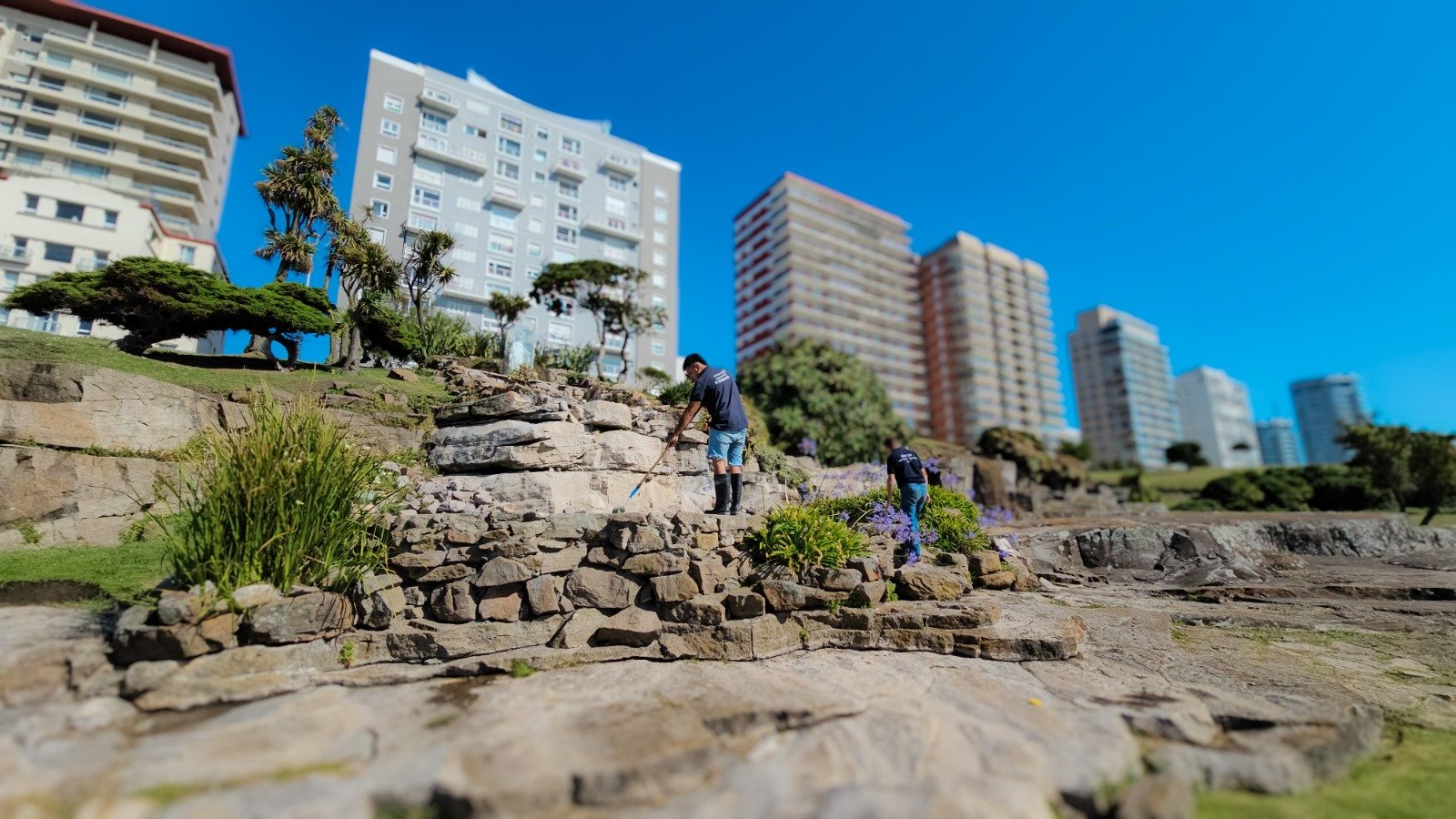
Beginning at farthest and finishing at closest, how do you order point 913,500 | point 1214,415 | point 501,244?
point 1214,415 → point 501,244 → point 913,500

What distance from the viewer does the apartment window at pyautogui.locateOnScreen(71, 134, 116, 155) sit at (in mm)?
41062

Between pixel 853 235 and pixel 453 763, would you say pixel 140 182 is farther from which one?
pixel 853 235

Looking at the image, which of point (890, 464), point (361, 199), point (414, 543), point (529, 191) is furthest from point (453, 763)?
point (529, 191)

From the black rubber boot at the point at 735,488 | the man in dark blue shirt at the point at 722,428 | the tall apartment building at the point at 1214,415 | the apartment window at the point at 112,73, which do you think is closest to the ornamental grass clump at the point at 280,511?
the man in dark blue shirt at the point at 722,428

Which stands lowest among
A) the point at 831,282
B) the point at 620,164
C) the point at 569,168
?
the point at 569,168

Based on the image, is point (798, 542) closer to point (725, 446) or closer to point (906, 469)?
point (725, 446)

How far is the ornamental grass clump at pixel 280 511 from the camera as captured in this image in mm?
4691

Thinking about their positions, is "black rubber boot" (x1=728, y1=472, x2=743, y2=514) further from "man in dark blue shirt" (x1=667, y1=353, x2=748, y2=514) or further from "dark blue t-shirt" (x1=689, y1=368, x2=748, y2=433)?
"dark blue t-shirt" (x1=689, y1=368, x2=748, y2=433)

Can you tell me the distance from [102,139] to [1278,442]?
273946 mm

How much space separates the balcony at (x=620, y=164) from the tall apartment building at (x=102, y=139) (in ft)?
92.0

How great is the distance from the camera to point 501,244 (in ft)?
107

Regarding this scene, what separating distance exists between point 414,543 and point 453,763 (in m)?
3.47

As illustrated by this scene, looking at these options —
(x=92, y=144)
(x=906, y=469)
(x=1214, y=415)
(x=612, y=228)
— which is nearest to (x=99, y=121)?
(x=92, y=144)

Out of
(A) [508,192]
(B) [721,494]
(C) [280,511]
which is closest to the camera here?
(C) [280,511]
